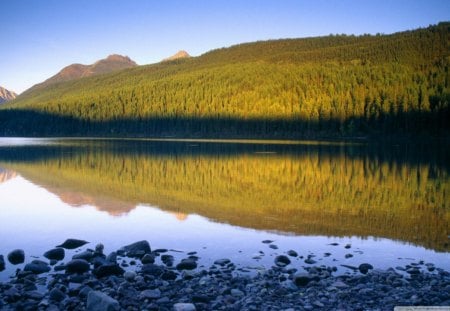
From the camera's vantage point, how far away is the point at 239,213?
64.8 ft

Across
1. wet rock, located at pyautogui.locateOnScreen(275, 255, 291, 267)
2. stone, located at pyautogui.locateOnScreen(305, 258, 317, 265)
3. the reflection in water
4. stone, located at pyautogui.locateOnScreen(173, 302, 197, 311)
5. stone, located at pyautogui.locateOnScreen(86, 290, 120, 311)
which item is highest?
stone, located at pyautogui.locateOnScreen(86, 290, 120, 311)

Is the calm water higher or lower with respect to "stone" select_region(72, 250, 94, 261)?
lower

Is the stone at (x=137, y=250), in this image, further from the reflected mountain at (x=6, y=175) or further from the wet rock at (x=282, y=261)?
the reflected mountain at (x=6, y=175)

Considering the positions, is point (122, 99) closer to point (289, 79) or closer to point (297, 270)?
point (289, 79)

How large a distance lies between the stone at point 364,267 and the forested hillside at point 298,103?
99845 mm

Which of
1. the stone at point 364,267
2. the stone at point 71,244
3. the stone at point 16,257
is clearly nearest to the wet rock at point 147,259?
the stone at point 71,244

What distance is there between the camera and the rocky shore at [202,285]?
28.8 ft

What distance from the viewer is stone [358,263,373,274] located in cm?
1134

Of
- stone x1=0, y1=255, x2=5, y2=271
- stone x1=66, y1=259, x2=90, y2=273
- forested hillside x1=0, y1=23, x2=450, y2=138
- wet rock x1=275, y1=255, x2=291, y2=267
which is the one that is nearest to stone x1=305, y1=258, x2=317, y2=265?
wet rock x1=275, y1=255, x2=291, y2=267

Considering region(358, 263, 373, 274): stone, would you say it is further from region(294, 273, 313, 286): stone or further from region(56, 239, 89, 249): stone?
region(56, 239, 89, 249): stone

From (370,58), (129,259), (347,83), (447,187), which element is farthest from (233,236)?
(370,58)

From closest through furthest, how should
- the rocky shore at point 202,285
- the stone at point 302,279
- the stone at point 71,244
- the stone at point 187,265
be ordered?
the rocky shore at point 202,285 < the stone at point 302,279 < the stone at point 187,265 < the stone at point 71,244

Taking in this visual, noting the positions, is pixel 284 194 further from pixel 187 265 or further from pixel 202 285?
pixel 202 285

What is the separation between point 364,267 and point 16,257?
948 centimetres
